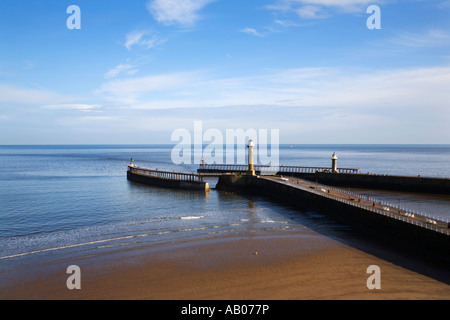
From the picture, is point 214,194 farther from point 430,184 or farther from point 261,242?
point 430,184

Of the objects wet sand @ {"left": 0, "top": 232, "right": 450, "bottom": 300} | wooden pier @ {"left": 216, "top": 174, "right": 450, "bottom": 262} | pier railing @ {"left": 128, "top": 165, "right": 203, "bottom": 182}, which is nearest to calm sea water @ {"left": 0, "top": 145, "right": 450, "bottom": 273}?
wooden pier @ {"left": 216, "top": 174, "right": 450, "bottom": 262}

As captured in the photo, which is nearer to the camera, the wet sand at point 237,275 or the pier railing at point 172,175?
the wet sand at point 237,275

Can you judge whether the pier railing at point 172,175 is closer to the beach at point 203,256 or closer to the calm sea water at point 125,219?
the calm sea water at point 125,219

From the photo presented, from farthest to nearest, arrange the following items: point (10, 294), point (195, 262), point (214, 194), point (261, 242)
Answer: point (214, 194)
point (261, 242)
point (195, 262)
point (10, 294)

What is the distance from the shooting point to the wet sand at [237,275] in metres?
11.9

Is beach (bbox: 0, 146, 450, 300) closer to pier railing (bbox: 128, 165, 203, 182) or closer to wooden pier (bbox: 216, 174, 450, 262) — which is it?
wooden pier (bbox: 216, 174, 450, 262)

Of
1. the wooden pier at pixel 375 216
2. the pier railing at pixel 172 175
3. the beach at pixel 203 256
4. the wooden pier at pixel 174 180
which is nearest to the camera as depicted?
the beach at pixel 203 256

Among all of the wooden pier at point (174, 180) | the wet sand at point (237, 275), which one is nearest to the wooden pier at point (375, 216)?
the wet sand at point (237, 275)

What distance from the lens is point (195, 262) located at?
15.5 m

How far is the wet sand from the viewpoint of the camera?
1194 cm

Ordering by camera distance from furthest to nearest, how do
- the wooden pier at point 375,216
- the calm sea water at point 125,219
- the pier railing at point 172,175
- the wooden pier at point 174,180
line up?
the pier railing at point 172,175, the wooden pier at point 174,180, the calm sea water at point 125,219, the wooden pier at point 375,216

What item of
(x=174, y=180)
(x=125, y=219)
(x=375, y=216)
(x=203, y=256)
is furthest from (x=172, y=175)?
(x=375, y=216)

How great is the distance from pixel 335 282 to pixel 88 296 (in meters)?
9.90
